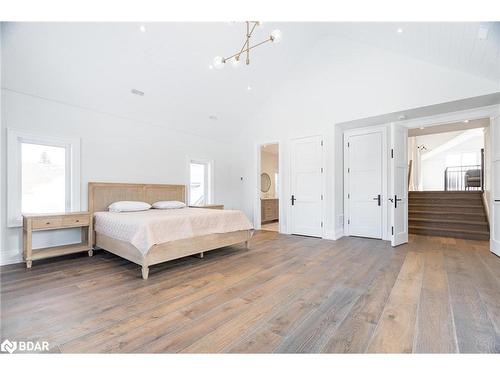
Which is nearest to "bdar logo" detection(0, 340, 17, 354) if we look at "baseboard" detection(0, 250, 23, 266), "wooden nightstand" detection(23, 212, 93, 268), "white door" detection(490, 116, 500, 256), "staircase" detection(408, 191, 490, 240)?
"wooden nightstand" detection(23, 212, 93, 268)

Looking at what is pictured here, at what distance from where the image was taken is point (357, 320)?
6.10 feet

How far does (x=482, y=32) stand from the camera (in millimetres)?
2516

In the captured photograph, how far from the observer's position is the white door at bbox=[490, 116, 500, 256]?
3.63 metres

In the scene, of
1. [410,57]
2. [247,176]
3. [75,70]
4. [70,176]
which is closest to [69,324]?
[70,176]

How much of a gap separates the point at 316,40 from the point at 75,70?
4.28 metres

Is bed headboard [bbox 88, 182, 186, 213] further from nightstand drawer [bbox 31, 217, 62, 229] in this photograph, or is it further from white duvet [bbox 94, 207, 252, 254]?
nightstand drawer [bbox 31, 217, 62, 229]

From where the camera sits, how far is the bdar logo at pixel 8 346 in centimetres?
151

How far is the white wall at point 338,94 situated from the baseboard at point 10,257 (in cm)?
448

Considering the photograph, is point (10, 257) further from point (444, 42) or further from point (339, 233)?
point (444, 42)

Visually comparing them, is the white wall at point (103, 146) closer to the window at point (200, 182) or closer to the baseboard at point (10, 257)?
the baseboard at point (10, 257)

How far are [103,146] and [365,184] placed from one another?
5.08m

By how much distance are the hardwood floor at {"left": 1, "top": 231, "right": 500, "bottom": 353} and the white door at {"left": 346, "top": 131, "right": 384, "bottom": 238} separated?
4.55 ft

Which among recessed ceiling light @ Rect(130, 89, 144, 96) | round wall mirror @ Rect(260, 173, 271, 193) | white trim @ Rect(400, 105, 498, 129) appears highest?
recessed ceiling light @ Rect(130, 89, 144, 96)

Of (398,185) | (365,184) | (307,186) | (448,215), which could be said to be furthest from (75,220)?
(448,215)
